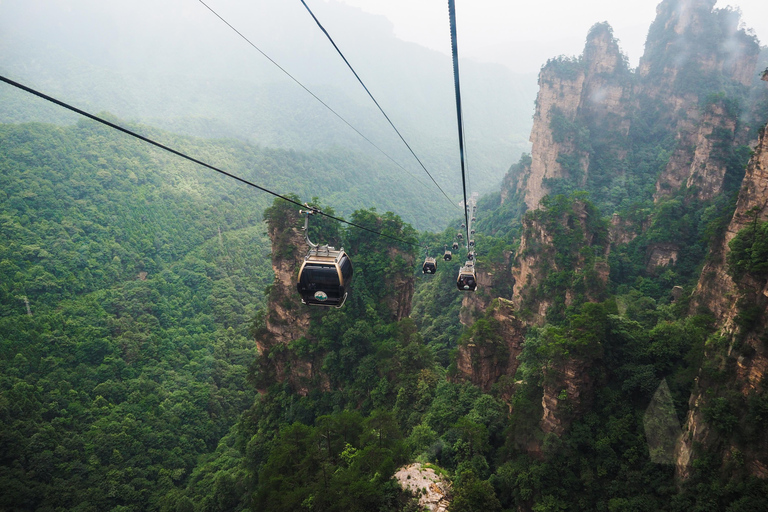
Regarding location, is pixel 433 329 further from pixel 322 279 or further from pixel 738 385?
pixel 322 279

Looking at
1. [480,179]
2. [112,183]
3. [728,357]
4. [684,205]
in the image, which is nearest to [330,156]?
[480,179]

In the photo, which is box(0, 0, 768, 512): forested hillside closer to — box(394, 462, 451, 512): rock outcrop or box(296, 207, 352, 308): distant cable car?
box(394, 462, 451, 512): rock outcrop

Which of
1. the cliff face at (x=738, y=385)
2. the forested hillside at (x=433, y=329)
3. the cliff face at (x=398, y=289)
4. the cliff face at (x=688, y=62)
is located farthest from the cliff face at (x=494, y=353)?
the cliff face at (x=688, y=62)

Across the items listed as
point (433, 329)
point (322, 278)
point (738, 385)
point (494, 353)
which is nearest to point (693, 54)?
point (433, 329)

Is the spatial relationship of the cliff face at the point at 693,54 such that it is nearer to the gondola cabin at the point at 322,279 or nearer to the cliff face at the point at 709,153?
the cliff face at the point at 709,153

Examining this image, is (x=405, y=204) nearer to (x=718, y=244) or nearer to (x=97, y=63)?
(x=718, y=244)

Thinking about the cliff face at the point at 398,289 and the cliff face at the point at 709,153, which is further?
the cliff face at the point at 398,289

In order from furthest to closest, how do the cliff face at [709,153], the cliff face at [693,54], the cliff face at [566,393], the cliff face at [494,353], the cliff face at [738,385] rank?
the cliff face at [693,54], the cliff face at [709,153], the cliff face at [494,353], the cliff face at [566,393], the cliff face at [738,385]

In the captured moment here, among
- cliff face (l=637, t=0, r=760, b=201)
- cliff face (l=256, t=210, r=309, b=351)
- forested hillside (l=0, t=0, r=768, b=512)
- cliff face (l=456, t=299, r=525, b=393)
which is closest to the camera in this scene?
forested hillside (l=0, t=0, r=768, b=512)

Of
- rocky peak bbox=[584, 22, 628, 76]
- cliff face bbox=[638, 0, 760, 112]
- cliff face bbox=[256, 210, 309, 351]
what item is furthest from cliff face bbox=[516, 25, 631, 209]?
cliff face bbox=[256, 210, 309, 351]
